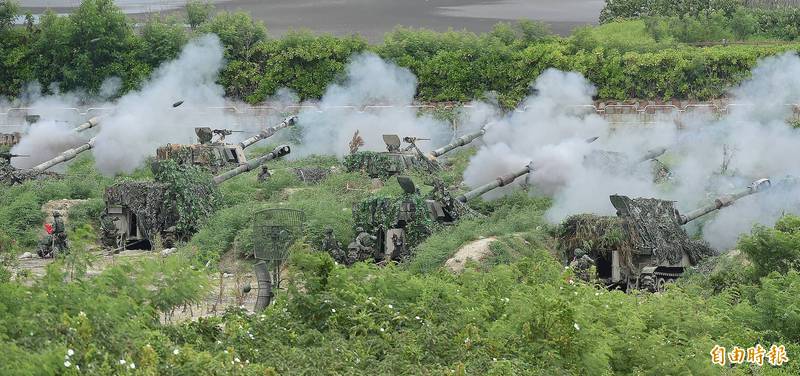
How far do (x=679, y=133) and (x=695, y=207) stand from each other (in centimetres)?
787

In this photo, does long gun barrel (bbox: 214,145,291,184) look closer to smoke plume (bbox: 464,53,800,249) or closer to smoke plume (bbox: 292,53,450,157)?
smoke plume (bbox: 292,53,450,157)

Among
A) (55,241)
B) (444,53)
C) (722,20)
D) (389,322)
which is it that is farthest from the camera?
(722,20)

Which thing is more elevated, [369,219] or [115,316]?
[115,316]

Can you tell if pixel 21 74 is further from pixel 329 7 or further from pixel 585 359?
pixel 585 359

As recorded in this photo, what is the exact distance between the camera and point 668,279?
92.0 feet

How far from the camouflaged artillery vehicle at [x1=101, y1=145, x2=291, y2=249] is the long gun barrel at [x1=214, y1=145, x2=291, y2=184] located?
2.33m

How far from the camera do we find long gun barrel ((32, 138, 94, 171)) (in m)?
41.3

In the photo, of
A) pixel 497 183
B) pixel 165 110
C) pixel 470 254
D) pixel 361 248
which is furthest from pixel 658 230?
pixel 165 110

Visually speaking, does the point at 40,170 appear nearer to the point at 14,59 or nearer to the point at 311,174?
the point at 311,174

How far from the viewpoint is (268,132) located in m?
44.0

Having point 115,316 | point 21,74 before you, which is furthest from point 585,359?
point 21,74

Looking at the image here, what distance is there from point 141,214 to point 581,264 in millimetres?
10576

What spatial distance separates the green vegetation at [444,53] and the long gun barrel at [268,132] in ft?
14.3

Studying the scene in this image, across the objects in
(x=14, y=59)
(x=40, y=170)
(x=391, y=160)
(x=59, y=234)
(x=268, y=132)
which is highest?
(x=59, y=234)
